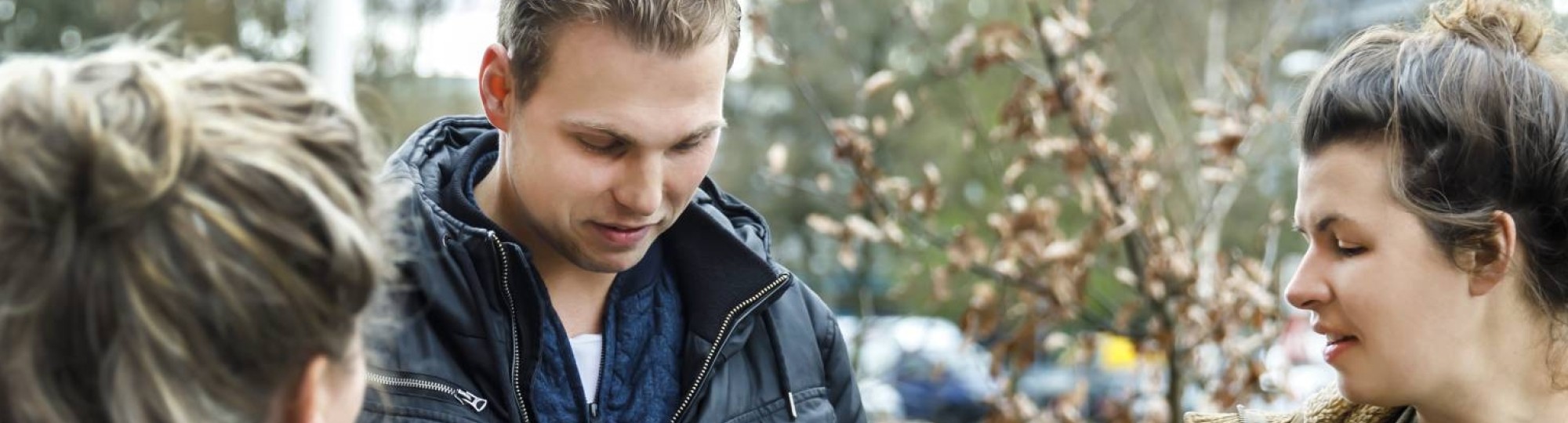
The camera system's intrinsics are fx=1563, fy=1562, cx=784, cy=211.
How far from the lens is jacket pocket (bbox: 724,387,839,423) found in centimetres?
250

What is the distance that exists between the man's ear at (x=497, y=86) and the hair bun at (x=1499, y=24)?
57.0 inches

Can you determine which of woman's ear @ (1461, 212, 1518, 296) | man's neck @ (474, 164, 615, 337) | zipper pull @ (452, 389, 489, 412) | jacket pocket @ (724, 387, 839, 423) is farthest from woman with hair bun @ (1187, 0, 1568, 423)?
zipper pull @ (452, 389, 489, 412)

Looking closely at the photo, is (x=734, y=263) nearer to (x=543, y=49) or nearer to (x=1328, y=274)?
(x=543, y=49)

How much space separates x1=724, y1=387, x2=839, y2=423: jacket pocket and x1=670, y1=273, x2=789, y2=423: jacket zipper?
0.07m

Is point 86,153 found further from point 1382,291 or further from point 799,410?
point 1382,291

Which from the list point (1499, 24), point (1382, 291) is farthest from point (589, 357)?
point (1499, 24)

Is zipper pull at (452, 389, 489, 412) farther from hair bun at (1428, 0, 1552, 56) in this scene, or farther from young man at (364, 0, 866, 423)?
hair bun at (1428, 0, 1552, 56)

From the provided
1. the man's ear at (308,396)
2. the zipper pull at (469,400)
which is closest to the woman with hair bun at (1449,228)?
the zipper pull at (469,400)

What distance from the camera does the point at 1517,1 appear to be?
2.43 m

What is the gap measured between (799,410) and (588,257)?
0.43m

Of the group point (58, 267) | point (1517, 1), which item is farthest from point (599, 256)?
point (1517, 1)

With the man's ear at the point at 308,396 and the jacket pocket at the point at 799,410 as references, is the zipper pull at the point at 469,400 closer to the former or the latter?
the jacket pocket at the point at 799,410

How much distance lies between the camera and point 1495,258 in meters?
2.28

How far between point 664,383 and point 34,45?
11.6 meters
